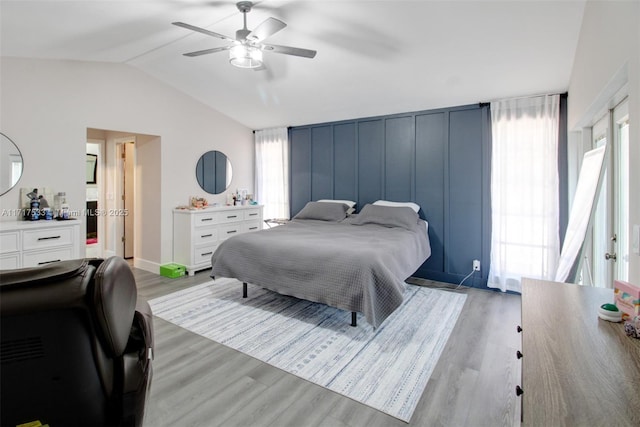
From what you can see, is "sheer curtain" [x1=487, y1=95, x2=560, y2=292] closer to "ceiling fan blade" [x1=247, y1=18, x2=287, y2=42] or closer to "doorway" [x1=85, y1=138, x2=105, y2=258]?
"ceiling fan blade" [x1=247, y1=18, x2=287, y2=42]

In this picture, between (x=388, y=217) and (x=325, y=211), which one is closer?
(x=388, y=217)

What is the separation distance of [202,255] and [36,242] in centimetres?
190

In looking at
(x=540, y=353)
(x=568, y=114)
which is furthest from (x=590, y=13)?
(x=540, y=353)

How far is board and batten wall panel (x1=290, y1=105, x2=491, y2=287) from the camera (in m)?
4.13

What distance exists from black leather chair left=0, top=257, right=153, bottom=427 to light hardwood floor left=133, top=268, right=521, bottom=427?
1.21 metres

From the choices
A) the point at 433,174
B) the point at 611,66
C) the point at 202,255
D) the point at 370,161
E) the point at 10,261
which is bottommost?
the point at 202,255

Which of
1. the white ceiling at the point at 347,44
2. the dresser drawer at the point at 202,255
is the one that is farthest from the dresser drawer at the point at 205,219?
the white ceiling at the point at 347,44

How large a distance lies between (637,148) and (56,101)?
15.9ft

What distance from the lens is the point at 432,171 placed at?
443cm

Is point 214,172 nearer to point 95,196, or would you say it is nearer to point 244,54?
point 95,196

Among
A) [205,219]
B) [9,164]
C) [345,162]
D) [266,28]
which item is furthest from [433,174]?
[9,164]

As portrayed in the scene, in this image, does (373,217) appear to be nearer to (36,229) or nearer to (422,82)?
(422,82)

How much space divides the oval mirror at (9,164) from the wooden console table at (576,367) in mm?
4444

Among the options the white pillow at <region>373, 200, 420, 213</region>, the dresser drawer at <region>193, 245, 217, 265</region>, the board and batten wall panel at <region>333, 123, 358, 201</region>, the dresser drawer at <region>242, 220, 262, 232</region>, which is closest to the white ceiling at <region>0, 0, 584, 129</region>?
the board and batten wall panel at <region>333, 123, 358, 201</region>
